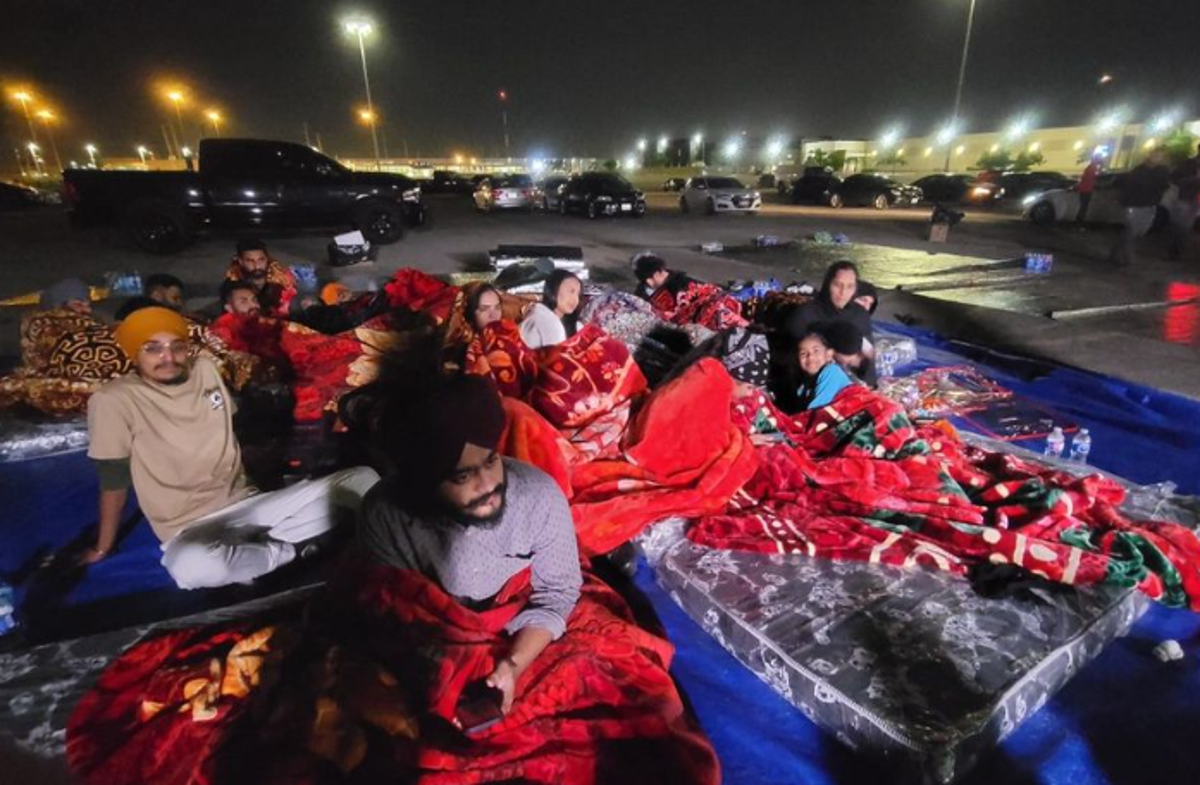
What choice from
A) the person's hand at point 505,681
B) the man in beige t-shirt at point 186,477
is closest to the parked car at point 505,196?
the man in beige t-shirt at point 186,477

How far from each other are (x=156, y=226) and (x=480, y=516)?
38.1 feet

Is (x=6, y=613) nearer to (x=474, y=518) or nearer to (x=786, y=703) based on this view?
(x=474, y=518)

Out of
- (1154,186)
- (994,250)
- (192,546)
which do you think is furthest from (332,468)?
(994,250)

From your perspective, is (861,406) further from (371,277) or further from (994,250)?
(994,250)

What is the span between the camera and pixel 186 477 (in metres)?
2.70

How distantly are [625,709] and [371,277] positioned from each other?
8.70 metres

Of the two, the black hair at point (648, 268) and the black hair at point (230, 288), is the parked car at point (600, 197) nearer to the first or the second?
the black hair at point (648, 268)

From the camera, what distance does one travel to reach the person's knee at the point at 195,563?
2.45 m

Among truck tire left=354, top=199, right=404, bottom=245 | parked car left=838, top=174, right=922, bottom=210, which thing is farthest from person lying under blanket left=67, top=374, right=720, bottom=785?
parked car left=838, top=174, right=922, bottom=210

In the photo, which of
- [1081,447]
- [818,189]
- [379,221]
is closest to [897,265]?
[1081,447]

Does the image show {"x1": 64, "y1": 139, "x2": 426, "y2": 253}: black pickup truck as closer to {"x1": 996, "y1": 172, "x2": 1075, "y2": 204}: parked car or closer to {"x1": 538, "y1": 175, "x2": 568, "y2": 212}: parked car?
{"x1": 538, "y1": 175, "x2": 568, "y2": 212}: parked car

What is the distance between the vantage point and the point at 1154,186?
9.38 m

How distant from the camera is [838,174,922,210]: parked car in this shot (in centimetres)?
2239

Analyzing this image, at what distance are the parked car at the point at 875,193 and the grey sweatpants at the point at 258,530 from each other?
77.8 feet
